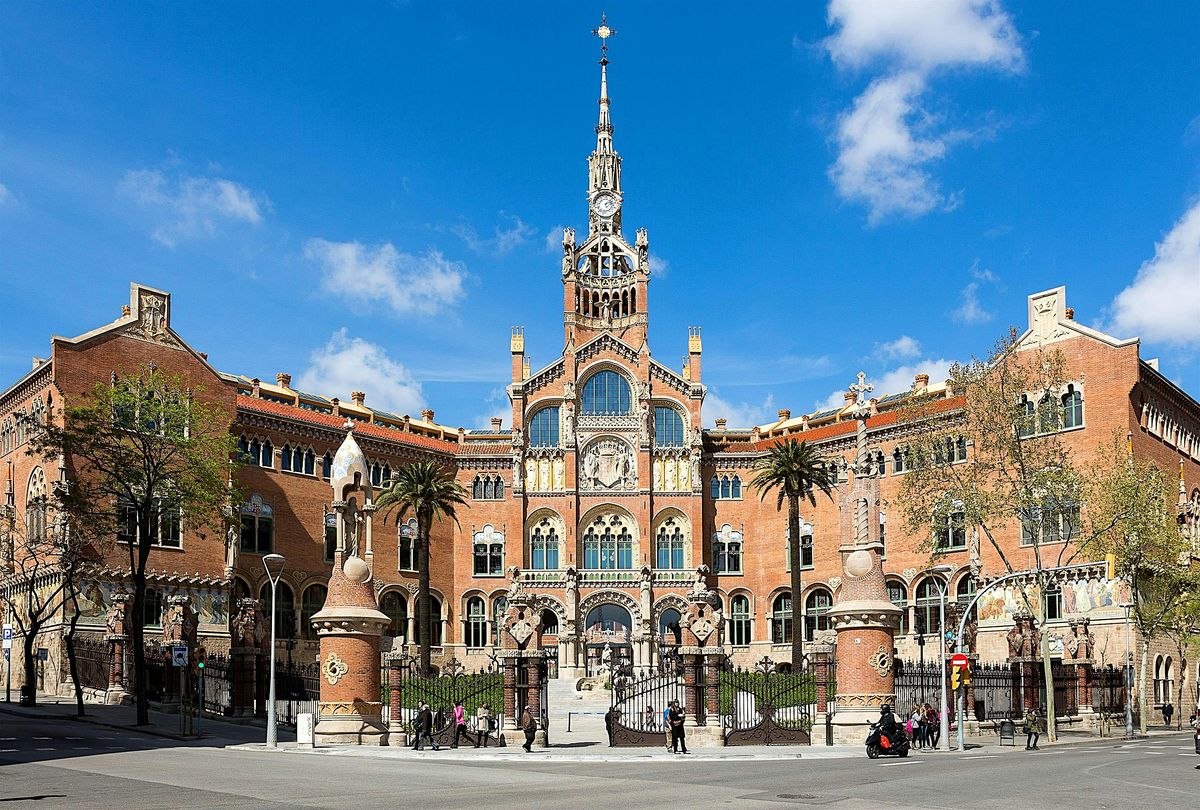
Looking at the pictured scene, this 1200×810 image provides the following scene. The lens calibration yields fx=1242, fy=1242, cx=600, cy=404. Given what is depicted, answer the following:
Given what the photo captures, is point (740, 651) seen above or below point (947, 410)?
below

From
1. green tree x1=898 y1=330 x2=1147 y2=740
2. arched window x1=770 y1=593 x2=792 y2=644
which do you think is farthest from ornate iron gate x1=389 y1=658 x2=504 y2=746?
arched window x1=770 y1=593 x2=792 y2=644

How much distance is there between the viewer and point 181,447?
48688mm

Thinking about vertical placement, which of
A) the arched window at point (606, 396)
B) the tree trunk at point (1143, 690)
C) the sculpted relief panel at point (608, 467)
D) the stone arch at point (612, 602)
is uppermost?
the arched window at point (606, 396)

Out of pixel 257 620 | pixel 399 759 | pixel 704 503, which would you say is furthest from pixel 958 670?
pixel 704 503

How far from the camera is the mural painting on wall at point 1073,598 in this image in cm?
5650

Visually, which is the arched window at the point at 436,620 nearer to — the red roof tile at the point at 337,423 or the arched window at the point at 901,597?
the red roof tile at the point at 337,423

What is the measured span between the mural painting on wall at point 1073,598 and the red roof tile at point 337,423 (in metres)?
33.3

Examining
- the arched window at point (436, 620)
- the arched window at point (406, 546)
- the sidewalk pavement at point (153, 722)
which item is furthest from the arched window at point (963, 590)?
the sidewalk pavement at point (153, 722)

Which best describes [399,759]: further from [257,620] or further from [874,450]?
[874,450]

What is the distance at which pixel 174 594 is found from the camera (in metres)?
56.3

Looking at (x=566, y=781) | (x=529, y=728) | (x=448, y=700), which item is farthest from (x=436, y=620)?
(x=566, y=781)

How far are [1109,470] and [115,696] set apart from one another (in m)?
42.5

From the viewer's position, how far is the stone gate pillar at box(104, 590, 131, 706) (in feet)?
165

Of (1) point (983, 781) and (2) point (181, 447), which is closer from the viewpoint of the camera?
(1) point (983, 781)
